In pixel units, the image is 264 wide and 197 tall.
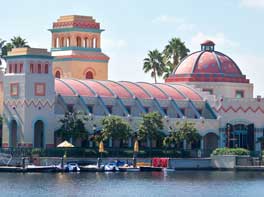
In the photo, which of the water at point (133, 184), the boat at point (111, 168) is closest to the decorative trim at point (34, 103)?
the boat at point (111, 168)

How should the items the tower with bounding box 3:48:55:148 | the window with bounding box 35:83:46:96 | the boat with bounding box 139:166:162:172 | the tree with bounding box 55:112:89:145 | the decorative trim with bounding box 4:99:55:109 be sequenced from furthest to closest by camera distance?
the window with bounding box 35:83:46:96, the decorative trim with bounding box 4:99:55:109, the tower with bounding box 3:48:55:148, the tree with bounding box 55:112:89:145, the boat with bounding box 139:166:162:172

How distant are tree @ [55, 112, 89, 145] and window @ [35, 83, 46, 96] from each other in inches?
170

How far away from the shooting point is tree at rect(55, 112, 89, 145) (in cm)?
19700

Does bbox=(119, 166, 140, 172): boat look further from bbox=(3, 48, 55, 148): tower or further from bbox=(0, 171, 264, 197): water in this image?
bbox=(3, 48, 55, 148): tower

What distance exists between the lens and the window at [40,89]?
19938cm

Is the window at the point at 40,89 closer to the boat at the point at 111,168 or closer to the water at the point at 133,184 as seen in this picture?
the boat at the point at 111,168

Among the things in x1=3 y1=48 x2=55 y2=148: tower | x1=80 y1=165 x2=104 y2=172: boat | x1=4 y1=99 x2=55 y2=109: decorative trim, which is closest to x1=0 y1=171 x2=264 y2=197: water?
x1=80 y1=165 x2=104 y2=172: boat

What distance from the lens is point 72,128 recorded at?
197000 millimetres

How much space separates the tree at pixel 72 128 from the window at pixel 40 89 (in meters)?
4.32

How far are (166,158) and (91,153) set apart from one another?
9.61 m

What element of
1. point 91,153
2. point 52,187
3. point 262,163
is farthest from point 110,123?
point 52,187

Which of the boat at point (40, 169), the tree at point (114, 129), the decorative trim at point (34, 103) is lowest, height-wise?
the boat at point (40, 169)

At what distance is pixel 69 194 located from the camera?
495 ft

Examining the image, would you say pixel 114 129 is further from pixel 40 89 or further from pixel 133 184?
pixel 133 184
